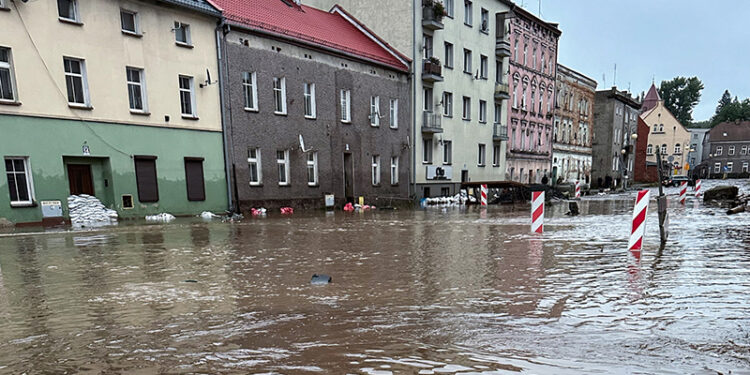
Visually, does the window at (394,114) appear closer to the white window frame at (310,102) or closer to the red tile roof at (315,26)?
the red tile roof at (315,26)

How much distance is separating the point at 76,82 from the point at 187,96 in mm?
3904

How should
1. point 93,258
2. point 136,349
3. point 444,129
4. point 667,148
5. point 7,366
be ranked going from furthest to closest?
1. point 667,148
2. point 444,129
3. point 93,258
4. point 136,349
5. point 7,366

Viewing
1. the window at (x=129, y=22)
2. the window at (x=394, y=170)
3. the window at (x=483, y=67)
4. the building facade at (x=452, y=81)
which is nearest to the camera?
the window at (x=129, y=22)

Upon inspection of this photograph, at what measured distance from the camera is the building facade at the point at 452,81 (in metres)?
27.2

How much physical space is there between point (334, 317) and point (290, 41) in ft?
60.9

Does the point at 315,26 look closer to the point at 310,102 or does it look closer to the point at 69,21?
the point at 310,102

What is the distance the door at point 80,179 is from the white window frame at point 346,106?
12489 mm

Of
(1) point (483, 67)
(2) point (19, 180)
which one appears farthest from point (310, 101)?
(1) point (483, 67)

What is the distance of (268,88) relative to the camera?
64.3 feet

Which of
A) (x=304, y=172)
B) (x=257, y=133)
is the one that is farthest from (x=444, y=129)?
(x=257, y=133)

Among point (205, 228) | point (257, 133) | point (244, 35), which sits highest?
point (244, 35)

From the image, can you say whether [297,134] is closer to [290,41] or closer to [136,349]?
[290,41]

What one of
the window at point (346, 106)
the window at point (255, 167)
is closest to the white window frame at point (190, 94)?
the window at point (255, 167)

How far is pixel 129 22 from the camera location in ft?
51.3
